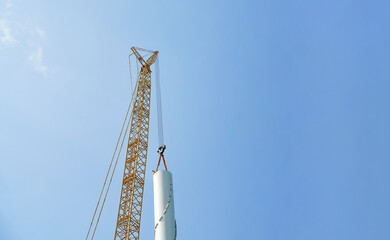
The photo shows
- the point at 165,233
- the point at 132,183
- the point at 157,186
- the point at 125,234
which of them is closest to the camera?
the point at 165,233

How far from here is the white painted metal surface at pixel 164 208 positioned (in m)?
24.1

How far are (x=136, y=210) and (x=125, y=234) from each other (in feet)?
11.6

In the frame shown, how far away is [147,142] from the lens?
56406mm

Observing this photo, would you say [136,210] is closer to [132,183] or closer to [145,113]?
[132,183]

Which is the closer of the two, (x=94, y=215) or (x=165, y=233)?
(x=165, y=233)

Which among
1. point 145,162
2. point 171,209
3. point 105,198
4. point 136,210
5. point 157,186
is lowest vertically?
point 171,209

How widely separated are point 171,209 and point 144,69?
1732 inches

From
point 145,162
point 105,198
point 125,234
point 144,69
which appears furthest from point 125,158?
point 144,69

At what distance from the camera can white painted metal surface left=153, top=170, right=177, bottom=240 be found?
24.1 meters

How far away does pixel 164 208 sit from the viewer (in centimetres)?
2497

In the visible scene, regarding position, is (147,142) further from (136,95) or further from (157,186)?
(157,186)

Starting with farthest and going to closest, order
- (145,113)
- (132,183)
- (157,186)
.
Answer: (145,113), (132,183), (157,186)

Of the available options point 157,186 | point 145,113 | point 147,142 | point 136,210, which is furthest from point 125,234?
point 157,186

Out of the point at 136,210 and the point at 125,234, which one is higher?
the point at 136,210
